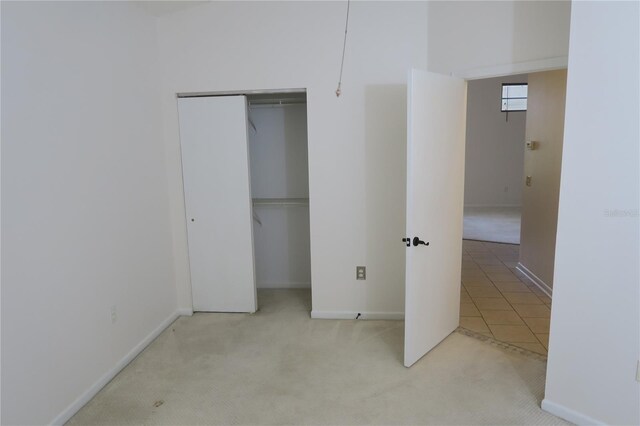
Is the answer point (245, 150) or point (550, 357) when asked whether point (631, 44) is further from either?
point (245, 150)

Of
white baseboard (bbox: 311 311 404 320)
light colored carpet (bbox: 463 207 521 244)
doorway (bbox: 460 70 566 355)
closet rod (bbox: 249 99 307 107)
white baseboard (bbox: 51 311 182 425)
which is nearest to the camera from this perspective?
white baseboard (bbox: 51 311 182 425)

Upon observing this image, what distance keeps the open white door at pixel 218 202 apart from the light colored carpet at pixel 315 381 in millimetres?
390

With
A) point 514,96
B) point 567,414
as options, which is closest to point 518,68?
point 567,414

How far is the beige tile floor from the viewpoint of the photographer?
3.13 m

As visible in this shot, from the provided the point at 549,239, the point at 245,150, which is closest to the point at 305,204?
the point at 245,150

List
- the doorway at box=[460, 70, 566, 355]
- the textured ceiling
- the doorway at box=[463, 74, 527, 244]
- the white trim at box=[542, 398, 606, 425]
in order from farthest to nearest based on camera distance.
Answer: the doorway at box=[463, 74, 527, 244] → the doorway at box=[460, 70, 566, 355] → the textured ceiling → the white trim at box=[542, 398, 606, 425]

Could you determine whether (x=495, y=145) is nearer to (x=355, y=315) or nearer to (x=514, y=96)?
(x=514, y=96)

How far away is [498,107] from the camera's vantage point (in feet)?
29.0

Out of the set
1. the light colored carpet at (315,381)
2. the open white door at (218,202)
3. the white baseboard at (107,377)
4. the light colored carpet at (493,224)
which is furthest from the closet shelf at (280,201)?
the light colored carpet at (493,224)

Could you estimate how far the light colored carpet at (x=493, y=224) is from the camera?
648cm

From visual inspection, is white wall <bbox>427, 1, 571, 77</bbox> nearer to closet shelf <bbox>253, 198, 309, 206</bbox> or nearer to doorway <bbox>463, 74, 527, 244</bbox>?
closet shelf <bbox>253, 198, 309, 206</bbox>

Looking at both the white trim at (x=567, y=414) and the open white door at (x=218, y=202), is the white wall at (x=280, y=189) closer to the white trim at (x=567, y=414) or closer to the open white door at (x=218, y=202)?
the open white door at (x=218, y=202)

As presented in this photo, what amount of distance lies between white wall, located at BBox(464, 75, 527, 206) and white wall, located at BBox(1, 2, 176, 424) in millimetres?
7523

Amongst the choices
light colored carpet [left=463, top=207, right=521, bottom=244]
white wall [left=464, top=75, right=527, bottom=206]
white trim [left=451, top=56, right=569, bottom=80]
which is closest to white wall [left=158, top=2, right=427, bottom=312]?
white trim [left=451, top=56, right=569, bottom=80]
